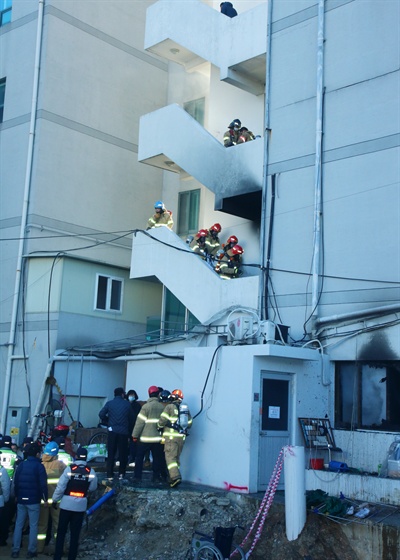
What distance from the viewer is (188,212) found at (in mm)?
24859

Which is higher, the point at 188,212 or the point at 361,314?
the point at 188,212

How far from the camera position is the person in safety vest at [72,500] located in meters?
11.7

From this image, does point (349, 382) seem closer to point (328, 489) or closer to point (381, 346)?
point (381, 346)

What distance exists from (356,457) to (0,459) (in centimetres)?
695

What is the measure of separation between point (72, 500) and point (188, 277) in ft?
27.7

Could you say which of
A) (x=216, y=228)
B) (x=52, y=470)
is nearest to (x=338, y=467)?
(x=52, y=470)

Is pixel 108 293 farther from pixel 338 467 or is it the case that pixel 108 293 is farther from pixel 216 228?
pixel 338 467

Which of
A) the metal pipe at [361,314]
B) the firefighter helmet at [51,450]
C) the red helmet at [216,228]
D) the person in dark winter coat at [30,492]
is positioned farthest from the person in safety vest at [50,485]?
the red helmet at [216,228]

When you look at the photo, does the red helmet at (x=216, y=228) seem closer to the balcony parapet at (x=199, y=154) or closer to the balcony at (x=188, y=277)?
the balcony parapet at (x=199, y=154)

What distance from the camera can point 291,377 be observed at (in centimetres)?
1498

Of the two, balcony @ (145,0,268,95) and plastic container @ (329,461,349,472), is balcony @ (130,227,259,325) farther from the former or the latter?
balcony @ (145,0,268,95)

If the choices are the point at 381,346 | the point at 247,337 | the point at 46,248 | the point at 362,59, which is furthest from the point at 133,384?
the point at 362,59

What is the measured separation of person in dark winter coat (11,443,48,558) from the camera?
1237 centimetres

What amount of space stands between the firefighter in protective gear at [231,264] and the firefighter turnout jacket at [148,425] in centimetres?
531
